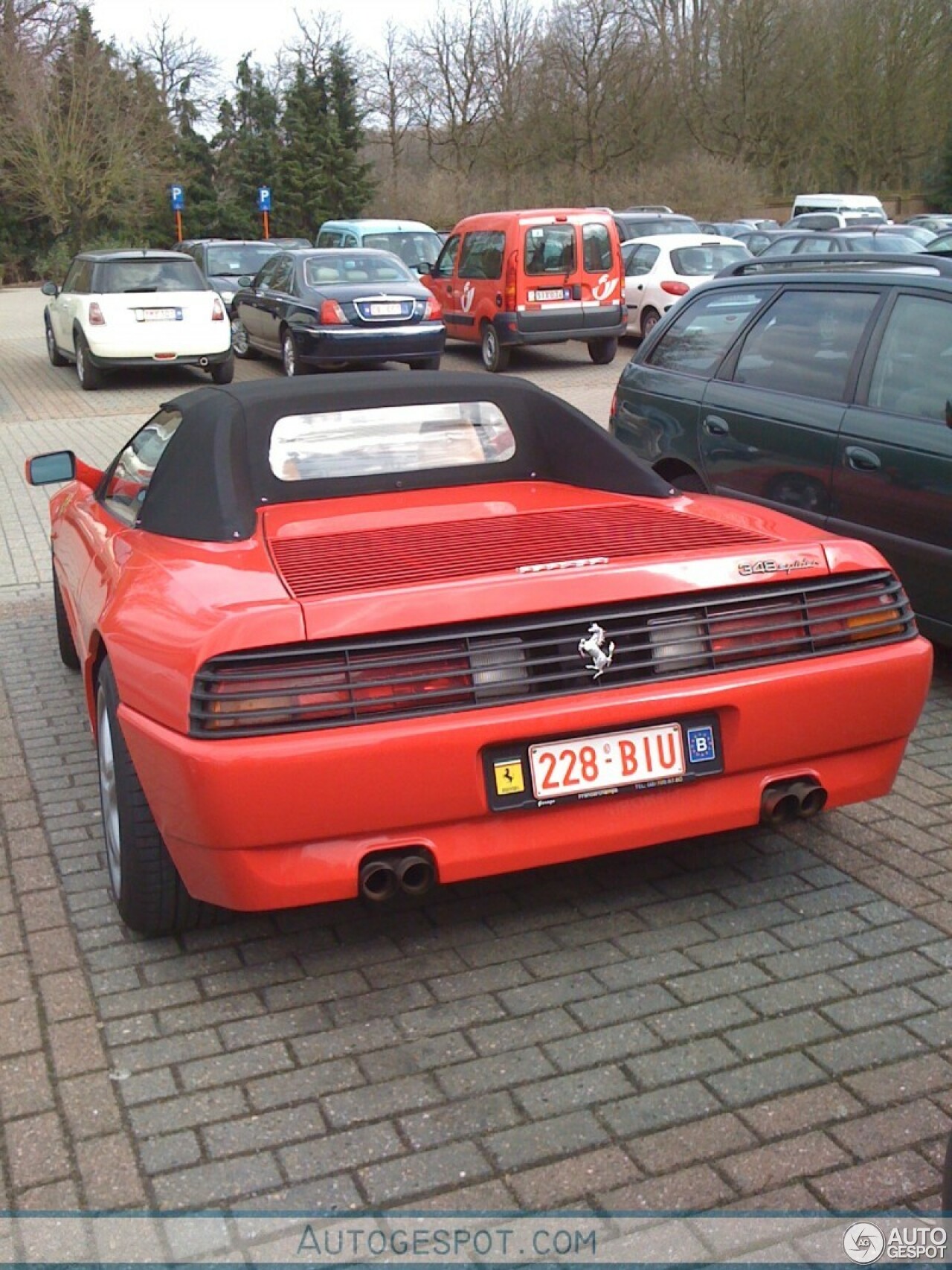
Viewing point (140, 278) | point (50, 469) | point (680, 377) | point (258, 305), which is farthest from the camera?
point (258, 305)

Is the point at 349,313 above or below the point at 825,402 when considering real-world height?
below

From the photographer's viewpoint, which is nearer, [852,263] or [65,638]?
[65,638]

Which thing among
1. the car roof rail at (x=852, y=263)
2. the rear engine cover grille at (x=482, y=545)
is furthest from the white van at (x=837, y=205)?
the rear engine cover grille at (x=482, y=545)

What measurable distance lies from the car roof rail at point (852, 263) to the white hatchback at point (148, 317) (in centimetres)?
1097

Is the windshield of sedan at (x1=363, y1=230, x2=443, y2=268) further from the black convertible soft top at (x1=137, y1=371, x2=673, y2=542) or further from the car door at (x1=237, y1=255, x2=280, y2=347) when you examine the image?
the black convertible soft top at (x1=137, y1=371, x2=673, y2=542)

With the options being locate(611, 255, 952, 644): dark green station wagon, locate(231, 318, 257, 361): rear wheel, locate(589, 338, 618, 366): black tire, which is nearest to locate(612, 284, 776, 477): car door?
locate(611, 255, 952, 644): dark green station wagon

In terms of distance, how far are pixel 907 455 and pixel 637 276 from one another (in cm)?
1570

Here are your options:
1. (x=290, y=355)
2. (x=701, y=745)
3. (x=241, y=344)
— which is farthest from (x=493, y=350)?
(x=701, y=745)

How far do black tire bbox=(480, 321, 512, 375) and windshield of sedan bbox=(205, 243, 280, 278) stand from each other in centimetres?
678

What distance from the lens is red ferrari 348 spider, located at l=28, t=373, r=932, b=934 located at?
3.15 meters

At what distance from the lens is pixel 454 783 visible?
10.5 ft

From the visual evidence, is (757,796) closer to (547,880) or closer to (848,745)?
(848,745)

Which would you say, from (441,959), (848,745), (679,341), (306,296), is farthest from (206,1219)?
(306,296)

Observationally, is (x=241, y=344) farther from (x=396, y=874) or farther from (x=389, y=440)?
(x=396, y=874)
